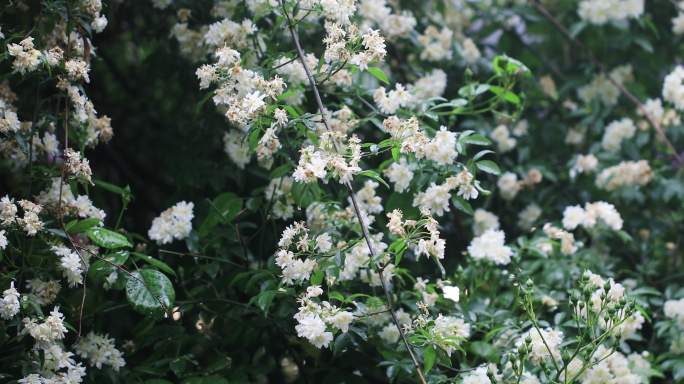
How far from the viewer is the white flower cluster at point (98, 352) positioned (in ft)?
5.58

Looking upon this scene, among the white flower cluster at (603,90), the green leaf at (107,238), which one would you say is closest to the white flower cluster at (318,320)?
the green leaf at (107,238)

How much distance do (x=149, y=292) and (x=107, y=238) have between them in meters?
0.14

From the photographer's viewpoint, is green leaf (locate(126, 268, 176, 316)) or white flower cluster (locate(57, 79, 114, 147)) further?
white flower cluster (locate(57, 79, 114, 147))

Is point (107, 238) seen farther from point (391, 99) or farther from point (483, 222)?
point (483, 222)

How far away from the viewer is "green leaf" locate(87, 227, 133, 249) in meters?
1.67

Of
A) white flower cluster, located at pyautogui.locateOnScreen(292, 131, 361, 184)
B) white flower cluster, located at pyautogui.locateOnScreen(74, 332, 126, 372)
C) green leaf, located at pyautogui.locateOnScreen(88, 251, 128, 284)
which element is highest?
green leaf, located at pyautogui.locateOnScreen(88, 251, 128, 284)

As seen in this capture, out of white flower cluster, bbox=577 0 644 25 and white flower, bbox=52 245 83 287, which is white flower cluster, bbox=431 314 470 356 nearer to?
white flower, bbox=52 245 83 287

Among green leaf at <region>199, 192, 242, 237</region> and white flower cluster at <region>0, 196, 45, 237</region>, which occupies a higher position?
green leaf at <region>199, 192, 242, 237</region>

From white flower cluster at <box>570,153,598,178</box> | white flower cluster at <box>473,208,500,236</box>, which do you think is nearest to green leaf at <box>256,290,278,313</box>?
white flower cluster at <box>473,208,500,236</box>

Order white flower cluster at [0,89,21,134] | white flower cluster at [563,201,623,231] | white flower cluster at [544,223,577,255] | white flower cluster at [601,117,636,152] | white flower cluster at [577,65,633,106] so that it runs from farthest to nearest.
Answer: white flower cluster at [577,65,633,106]
white flower cluster at [601,117,636,152]
white flower cluster at [563,201,623,231]
white flower cluster at [544,223,577,255]
white flower cluster at [0,89,21,134]

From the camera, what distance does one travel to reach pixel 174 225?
1874 mm

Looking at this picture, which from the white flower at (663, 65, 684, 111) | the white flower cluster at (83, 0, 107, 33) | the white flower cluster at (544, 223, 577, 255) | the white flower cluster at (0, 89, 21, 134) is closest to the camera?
the white flower cluster at (0, 89, 21, 134)

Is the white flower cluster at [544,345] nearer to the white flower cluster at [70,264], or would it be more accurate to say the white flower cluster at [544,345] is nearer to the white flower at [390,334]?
the white flower at [390,334]

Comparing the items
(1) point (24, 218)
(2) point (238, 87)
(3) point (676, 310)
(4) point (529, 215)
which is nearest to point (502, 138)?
(4) point (529, 215)
